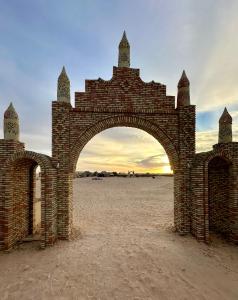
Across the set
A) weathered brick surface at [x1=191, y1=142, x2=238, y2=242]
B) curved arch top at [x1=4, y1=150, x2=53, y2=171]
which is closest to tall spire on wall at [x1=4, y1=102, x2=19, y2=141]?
curved arch top at [x1=4, y1=150, x2=53, y2=171]

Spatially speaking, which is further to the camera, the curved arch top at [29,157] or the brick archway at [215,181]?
the brick archway at [215,181]

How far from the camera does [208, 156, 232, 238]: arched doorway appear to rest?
793 cm

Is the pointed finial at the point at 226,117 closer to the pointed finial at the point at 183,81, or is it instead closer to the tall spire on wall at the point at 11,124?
the pointed finial at the point at 183,81

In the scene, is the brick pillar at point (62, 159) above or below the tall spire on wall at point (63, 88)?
below

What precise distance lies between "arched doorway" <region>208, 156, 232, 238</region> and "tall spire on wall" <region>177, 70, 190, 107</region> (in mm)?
2583

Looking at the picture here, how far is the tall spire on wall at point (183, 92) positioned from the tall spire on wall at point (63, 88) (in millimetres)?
4575

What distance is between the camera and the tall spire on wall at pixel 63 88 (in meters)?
7.93

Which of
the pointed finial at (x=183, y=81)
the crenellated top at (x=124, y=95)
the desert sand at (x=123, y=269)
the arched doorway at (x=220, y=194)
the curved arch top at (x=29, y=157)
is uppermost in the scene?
the pointed finial at (x=183, y=81)

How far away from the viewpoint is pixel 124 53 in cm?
867

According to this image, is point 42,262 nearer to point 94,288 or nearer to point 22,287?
point 22,287

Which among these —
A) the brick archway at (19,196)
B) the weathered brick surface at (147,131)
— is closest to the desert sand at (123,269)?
the brick archway at (19,196)

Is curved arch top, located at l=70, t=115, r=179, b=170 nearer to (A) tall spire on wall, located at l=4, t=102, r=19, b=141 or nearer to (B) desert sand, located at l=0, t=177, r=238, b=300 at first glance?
(A) tall spire on wall, located at l=4, t=102, r=19, b=141

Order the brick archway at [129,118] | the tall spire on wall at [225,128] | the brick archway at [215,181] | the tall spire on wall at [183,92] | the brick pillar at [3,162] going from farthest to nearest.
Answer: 1. the tall spire on wall at [183,92]
2. the tall spire on wall at [225,128]
3. the brick archway at [129,118]
4. the brick archway at [215,181]
5. the brick pillar at [3,162]

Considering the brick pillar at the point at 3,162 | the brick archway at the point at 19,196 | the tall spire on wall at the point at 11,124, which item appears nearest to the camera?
the brick pillar at the point at 3,162
